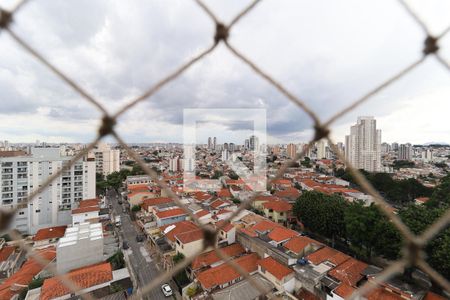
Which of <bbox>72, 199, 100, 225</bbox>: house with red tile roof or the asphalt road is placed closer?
the asphalt road

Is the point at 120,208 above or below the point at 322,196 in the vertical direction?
below

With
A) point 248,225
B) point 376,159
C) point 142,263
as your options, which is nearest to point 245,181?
point 248,225

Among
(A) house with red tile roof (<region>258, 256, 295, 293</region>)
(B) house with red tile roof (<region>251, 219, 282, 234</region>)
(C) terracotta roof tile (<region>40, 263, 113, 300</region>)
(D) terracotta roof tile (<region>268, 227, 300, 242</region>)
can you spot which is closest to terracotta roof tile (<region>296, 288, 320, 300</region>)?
(A) house with red tile roof (<region>258, 256, 295, 293</region>)

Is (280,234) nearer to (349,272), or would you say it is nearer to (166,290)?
(349,272)

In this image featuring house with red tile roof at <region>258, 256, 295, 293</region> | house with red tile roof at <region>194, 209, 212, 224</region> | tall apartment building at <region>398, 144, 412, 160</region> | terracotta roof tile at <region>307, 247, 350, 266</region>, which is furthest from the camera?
tall apartment building at <region>398, 144, 412, 160</region>

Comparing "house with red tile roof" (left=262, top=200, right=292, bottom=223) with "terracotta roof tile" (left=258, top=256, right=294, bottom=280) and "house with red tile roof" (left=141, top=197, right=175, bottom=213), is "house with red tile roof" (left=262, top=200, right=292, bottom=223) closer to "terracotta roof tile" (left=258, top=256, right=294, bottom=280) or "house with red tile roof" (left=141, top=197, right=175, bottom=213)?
"terracotta roof tile" (left=258, top=256, right=294, bottom=280)

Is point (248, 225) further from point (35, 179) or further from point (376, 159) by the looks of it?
point (376, 159)

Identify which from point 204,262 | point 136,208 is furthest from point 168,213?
point 204,262

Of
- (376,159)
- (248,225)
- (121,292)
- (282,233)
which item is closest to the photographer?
(121,292)
